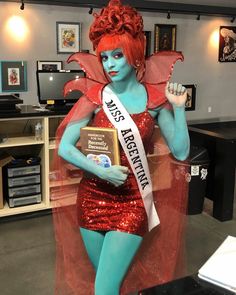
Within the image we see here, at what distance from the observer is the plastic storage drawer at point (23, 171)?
3.65 meters

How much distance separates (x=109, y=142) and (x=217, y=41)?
6739 millimetres

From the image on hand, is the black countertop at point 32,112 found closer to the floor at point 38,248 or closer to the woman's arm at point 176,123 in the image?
the floor at point 38,248

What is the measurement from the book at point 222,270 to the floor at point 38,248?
1492 millimetres

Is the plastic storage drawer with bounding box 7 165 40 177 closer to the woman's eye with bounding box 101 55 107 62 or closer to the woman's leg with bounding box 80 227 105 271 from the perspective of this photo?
the woman's leg with bounding box 80 227 105 271

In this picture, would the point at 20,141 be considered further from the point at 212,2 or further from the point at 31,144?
the point at 212,2

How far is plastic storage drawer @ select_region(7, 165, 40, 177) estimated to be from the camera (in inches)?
144

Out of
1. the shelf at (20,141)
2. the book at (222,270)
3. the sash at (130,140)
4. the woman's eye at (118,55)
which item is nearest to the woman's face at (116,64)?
the woman's eye at (118,55)

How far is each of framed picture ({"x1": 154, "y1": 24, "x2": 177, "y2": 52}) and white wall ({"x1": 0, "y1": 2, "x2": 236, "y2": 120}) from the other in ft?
0.39

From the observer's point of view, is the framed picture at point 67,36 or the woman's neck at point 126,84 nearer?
the woman's neck at point 126,84

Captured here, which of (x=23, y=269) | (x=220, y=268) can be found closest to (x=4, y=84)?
(x=23, y=269)

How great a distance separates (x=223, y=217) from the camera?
150 inches

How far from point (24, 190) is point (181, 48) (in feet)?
15.8

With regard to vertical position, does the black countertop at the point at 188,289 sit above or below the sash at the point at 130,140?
below

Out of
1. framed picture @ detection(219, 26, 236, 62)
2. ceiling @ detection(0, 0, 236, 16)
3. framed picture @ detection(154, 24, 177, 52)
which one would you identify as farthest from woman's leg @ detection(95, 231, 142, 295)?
framed picture @ detection(219, 26, 236, 62)
